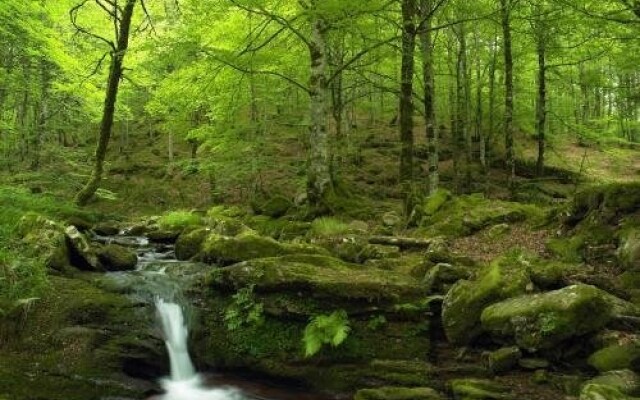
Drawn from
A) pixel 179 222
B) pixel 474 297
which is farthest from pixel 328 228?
pixel 179 222

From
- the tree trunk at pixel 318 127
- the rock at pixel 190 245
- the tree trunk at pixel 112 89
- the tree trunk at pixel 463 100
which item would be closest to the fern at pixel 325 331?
the rock at pixel 190 245

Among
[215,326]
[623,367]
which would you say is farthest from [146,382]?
[623,367]

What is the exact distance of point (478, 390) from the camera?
5984mm

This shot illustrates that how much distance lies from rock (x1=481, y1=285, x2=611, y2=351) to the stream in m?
2.72

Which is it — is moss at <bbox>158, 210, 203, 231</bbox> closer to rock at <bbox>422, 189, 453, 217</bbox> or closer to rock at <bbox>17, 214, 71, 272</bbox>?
rock at <bbox>17, 214, 71, 272</bbox>

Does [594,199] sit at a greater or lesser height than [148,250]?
greater

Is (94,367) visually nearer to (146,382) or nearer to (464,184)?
(146,382)

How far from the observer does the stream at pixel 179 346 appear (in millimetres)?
7488

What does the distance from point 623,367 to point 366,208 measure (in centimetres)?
857

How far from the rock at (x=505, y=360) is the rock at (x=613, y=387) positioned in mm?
924

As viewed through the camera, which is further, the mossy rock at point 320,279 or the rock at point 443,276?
the rock at point 443,276

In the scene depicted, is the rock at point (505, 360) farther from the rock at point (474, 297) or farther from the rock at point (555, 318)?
the rock at point (474, 297)

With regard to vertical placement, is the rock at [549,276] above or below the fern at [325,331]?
above

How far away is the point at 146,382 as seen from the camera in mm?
7469
